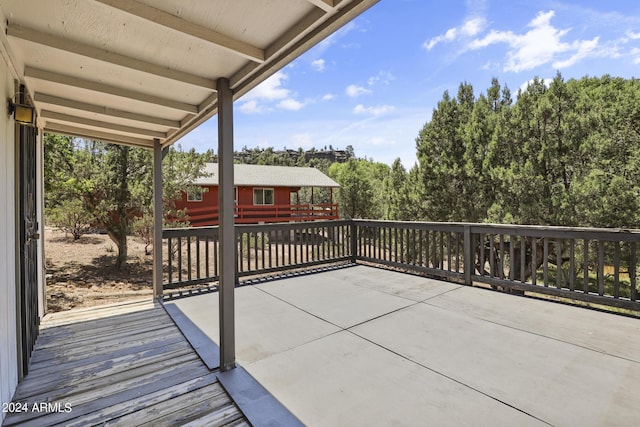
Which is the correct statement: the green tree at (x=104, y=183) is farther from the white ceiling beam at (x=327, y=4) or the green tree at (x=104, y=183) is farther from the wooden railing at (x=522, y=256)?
the white ceiling beam at (x=327, y=4)

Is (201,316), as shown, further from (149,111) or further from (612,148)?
(612,148)

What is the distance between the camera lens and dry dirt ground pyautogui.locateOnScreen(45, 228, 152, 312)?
6.83m

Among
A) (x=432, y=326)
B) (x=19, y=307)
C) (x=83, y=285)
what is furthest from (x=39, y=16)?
(x=83, y=285)

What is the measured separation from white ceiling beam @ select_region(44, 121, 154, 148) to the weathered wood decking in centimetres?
216

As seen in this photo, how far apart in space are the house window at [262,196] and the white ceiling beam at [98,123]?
13807 mm

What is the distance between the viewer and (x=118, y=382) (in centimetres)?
221

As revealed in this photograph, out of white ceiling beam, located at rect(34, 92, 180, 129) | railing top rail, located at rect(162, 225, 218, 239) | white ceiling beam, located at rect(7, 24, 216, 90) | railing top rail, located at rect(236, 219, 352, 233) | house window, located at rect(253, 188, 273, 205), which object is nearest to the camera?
white ceiling beam, located at rect(7, 24, 216, 90)

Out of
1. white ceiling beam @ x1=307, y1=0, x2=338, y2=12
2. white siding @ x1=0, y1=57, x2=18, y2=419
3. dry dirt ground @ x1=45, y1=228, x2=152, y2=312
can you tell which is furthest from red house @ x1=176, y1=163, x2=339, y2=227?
white ceiling beam @ x1=307, y1=0, x2=338, y2=12

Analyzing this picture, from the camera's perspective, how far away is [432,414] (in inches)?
71.2

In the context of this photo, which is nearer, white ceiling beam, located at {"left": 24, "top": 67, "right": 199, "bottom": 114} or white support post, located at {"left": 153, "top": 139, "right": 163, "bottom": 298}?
white ceiling beam, located at {"left": 24, "top": 67, "right": 199, "bottom": 114}

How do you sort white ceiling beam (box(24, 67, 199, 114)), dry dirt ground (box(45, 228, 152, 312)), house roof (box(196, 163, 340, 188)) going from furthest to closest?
house roof (box(196, 163, 340, 188)), dry dirt ground (box(45, 228, 152, 312)), white ceiling beam (box(24, 67, 199, 114))

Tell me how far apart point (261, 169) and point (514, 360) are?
17882mm

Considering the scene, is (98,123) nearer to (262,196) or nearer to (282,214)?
(282,214)

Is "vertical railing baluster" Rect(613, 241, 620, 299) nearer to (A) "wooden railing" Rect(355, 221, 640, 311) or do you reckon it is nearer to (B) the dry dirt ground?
(A) "wooden railing" Rect(355, 221, 640, 311)
